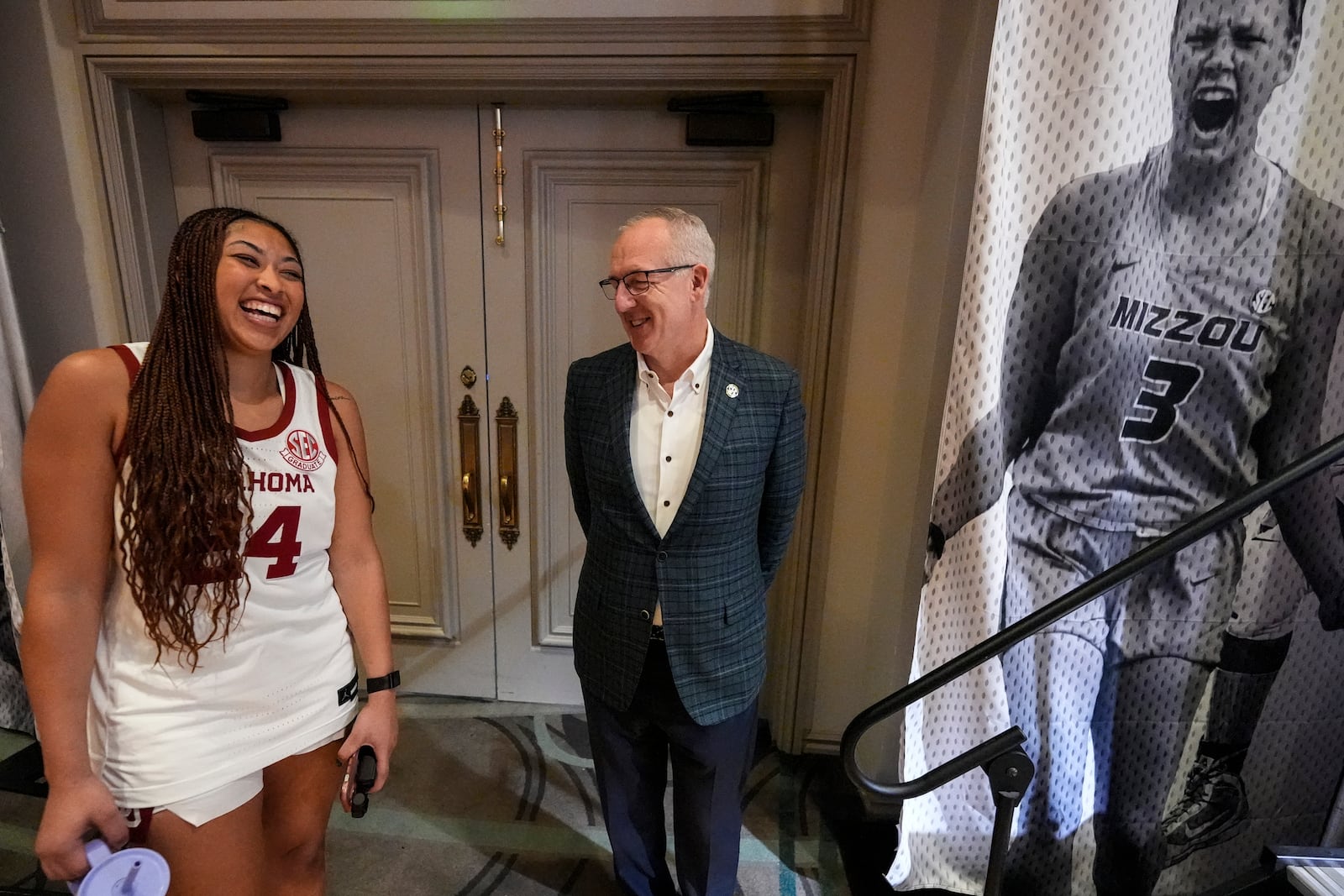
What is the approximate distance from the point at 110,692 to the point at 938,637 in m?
1.42

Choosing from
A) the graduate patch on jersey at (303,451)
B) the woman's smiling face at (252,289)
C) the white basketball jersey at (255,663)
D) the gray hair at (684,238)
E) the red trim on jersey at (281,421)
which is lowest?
the white basketball jersey at (255,663)

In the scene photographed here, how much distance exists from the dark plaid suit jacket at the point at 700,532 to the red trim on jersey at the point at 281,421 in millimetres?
484

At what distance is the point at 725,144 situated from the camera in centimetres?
171

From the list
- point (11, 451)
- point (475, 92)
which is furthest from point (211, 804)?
point (475, 92)

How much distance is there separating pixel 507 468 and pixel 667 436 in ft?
3.24

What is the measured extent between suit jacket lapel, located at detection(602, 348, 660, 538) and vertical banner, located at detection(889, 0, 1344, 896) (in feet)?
2.08

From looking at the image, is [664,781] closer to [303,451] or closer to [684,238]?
[303,451]

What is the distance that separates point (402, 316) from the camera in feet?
6.28

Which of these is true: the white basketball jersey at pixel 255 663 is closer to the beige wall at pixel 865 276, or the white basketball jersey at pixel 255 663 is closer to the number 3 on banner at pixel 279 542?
the number 3 on banner at pixel 279 542

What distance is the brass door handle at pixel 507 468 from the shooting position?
77.0 inches

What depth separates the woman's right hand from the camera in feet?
2.80

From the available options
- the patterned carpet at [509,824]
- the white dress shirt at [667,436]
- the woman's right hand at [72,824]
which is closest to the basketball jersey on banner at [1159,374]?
the white dress shirt at [667,436]

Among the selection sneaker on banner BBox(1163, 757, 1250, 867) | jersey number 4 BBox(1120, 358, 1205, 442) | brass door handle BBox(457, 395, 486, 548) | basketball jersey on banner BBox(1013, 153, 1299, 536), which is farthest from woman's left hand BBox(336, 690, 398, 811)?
sneaker on banner BBox(1163, 757, 1250, 867)

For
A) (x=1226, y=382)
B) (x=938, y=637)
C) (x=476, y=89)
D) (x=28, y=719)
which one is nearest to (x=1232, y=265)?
(x=1226, y=382)
